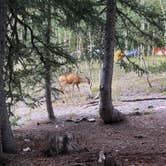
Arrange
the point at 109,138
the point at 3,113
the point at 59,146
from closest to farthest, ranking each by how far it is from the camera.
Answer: the point at 59,146 < the point at 3,113 < the point at 109,138

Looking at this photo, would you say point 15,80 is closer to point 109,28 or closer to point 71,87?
point 109,28

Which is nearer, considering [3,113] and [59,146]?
[59,146]

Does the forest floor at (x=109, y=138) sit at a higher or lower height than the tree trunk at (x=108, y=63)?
lower

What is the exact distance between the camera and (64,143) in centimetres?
875

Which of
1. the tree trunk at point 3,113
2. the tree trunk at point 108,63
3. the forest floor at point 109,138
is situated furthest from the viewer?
the tree trunk at point 108,63

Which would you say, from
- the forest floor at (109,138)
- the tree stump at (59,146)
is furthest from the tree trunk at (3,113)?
the tree stump at (59,146)

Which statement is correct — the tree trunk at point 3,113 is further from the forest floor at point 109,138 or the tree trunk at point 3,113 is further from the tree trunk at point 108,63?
the tree trunk at point 108,63

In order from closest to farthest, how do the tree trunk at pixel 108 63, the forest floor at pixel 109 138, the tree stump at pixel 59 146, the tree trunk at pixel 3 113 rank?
the forest floor at pixel 109 138 < the tree stump at pixel 59 146 < the tree trunk at pixel 3 113 < the tree trunk at pixel 108 63

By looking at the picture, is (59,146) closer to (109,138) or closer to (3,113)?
(3,113)

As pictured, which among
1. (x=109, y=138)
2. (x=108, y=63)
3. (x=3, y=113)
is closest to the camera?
(x=3, y=113)

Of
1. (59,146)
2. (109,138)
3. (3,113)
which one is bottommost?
(109,138)

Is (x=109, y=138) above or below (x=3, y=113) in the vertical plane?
below

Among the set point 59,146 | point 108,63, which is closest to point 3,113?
point 59,146

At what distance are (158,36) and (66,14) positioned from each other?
3.65 metres
